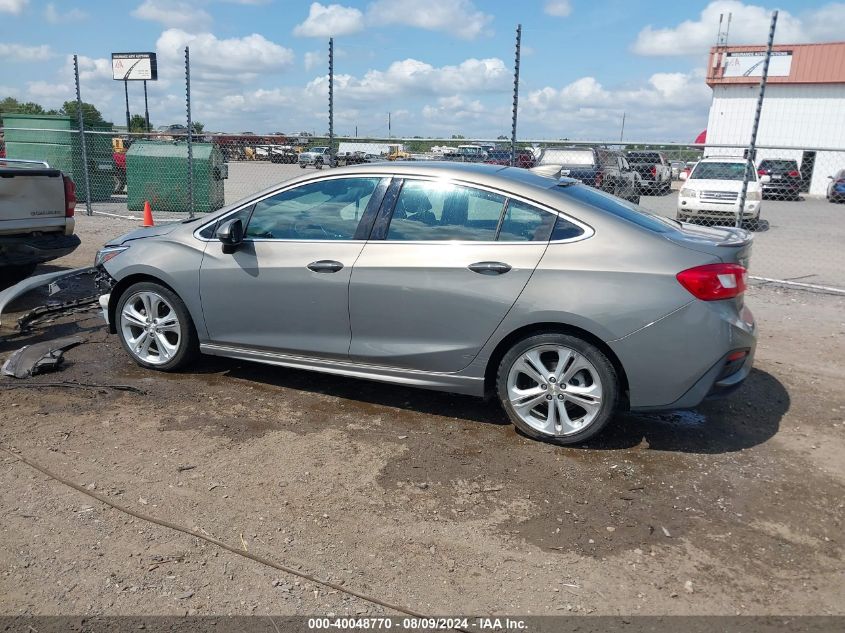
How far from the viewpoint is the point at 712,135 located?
129 feet

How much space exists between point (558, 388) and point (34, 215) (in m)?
5.65

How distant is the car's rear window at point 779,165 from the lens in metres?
28.1

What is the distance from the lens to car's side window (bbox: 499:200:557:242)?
4.15 metres

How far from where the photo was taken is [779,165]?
28422 millimetres

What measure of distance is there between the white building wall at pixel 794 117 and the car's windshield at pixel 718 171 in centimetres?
1854

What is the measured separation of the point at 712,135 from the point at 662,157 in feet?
55.2

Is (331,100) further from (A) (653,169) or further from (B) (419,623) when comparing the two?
(A) (653,169)

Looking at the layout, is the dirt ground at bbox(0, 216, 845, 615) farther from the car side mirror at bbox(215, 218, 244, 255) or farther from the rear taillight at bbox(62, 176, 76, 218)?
the rear taillight at bbox(62, 176, 76, 218)

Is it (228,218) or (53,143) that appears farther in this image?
(53,143)

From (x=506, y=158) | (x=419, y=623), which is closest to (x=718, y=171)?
(x=506, y=158)

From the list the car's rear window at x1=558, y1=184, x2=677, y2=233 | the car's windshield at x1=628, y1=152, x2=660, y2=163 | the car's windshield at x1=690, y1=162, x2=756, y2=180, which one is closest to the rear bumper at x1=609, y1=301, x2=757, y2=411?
the car's rear window at x1=558, y1=184, x2=677, y2=233

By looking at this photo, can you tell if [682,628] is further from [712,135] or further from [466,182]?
[712,135]

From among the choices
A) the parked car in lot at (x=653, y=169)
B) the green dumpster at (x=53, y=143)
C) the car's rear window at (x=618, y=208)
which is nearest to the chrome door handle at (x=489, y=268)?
the car's rear window at (x=618, y=208)

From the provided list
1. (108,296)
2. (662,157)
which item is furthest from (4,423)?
(662,157)
